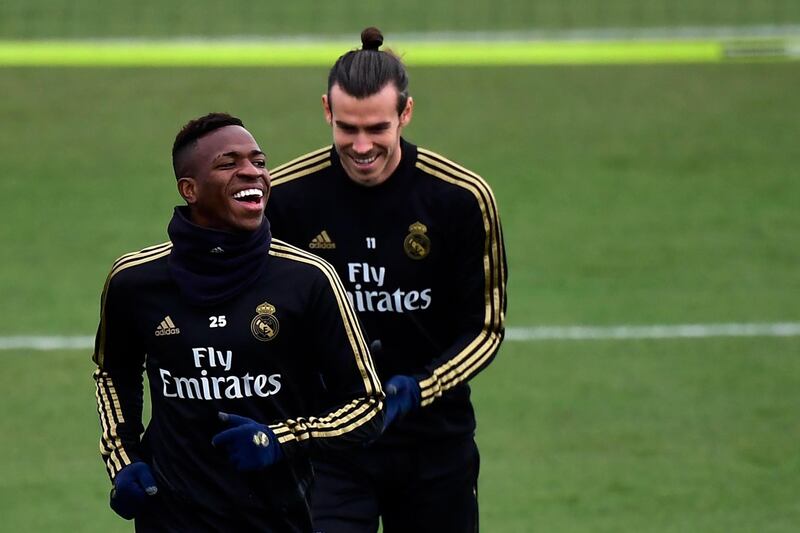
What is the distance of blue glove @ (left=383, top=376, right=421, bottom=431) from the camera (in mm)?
6027

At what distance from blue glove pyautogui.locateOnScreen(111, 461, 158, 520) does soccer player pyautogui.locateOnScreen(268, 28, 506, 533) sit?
3.47ft

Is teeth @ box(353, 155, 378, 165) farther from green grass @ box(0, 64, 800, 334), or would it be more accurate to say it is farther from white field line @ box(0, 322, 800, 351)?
green grass @ box(0, 64, 800, 334)

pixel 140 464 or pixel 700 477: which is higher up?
pixel 140 464

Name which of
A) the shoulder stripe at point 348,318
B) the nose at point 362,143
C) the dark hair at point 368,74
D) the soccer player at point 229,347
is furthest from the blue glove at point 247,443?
the dark hair at point 368,74

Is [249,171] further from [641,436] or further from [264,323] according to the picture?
→ [641,436]

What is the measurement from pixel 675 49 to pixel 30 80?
6.08 metres

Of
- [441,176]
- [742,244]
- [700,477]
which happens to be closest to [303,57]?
[742,244]

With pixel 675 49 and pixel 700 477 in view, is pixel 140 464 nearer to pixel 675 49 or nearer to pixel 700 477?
pixel 700 477

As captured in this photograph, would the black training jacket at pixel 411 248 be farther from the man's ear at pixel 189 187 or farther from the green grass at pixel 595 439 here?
the green grass at pixel 595 439

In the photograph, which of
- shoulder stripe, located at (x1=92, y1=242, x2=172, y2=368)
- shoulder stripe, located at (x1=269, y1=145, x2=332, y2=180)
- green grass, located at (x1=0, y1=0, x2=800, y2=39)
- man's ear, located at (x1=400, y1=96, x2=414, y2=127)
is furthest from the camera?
green grass, located at (x1=0, y1=0, x2=800, y2=39)

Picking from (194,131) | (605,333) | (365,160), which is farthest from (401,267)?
(605,333)

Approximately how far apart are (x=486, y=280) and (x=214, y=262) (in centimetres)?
137

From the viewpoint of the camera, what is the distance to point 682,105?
1598 centimetres

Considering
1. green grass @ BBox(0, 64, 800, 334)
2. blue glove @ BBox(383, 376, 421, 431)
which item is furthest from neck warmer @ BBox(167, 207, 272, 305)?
green grass @ BBox(0, 64, 800, 334)
